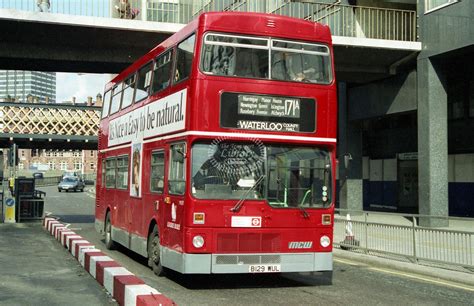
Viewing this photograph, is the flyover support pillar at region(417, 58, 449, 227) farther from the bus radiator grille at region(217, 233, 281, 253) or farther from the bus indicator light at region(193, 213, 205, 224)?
the bus indicator light at region(193, 213, 205, 224)

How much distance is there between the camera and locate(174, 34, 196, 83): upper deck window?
877 centimetres

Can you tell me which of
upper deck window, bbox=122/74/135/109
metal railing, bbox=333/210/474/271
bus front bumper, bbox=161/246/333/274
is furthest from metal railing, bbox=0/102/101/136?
bus front bumper, bbox=161/246/333/274

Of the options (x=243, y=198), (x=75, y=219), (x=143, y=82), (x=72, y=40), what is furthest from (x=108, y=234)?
(x=75, y=219)

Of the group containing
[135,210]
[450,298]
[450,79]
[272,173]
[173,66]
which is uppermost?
[450,79]

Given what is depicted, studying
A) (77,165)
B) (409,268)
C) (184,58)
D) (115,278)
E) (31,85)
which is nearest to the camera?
(115,278)

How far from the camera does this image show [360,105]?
2448 centimetres

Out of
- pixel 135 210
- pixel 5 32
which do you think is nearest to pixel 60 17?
pixel 5 32

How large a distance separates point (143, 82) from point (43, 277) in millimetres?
4288

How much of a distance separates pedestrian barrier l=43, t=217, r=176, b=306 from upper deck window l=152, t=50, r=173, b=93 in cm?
315

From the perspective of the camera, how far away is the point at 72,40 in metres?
19.8

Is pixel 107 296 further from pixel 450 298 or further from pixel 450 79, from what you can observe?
pixel 450 79

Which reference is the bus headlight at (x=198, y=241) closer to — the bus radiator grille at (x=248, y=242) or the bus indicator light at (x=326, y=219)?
the bus radiator grille at (x=248, y=242)

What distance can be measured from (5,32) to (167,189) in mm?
12657

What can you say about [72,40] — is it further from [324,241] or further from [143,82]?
[324,241]
